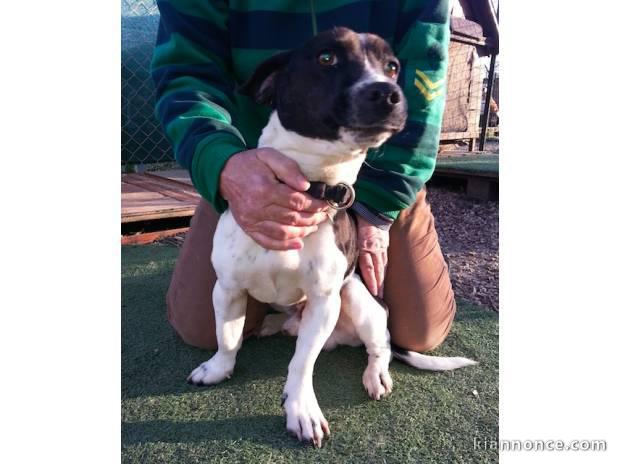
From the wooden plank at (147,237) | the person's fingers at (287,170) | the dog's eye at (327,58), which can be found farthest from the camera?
the wooden plank at (147,237)

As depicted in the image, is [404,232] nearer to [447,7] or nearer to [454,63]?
[447,7]

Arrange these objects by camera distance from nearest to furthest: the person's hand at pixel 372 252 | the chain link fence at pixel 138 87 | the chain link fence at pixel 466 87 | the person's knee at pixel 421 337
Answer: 1. the person's hand at pixel 372 252
2. the person's knee at pixel 421 337
3. the chain link fence at pixel 138 87
4. the chain link fence at pixel 466 87

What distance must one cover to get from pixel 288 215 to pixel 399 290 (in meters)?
0.88

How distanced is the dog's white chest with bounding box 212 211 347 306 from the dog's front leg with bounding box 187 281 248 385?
9cm

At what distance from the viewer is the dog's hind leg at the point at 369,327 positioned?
70.7 inches

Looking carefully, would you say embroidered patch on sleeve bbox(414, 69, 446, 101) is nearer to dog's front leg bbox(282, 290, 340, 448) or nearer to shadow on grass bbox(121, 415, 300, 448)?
dog's front leg bbox(282, 290, 340, 448)

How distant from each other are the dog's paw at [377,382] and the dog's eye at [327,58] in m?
1.12

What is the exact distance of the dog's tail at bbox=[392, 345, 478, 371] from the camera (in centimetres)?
193

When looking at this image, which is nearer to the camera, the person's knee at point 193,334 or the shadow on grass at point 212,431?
the shadow on grass at point 212,431

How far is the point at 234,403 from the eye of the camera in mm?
1692

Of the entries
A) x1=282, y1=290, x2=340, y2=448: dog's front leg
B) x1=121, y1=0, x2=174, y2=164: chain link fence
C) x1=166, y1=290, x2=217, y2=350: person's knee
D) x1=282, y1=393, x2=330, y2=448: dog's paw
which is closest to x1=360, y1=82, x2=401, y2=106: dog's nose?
x1=282, y1=290, x2=340, y2=448: dog's front leg

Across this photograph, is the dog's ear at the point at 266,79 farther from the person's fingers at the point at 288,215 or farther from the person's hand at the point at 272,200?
the person's fingers at the point at 288,215

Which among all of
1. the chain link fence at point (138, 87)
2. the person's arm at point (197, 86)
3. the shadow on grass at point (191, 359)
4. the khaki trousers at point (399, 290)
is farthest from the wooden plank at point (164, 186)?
the person's arm at point (197, 86)

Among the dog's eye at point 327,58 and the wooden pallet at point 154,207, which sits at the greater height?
the dog's eye at point 327,58
